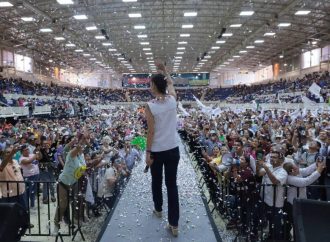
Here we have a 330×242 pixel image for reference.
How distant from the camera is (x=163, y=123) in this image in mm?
3771

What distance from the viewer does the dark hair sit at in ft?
12.3

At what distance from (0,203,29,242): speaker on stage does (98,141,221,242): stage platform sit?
1151mm

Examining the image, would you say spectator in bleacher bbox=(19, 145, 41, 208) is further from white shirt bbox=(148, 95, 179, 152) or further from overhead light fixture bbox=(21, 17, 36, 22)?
overhead light fixture bbox=(21, 17, 36, 22)

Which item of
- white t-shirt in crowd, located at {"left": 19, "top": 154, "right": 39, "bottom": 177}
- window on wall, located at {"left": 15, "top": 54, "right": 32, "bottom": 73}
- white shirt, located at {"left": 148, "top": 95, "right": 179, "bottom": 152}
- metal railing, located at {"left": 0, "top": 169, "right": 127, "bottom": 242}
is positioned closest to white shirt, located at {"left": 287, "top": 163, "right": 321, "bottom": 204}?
white shirt, located at {"left": 148, "top": 95, "right": 179, "bottom": 152}

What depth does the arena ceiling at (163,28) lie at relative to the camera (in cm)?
2175

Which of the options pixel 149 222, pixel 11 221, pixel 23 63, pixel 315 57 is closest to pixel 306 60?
pixel 315 57

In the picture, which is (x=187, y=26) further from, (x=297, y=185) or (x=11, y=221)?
(x=11, y=221)

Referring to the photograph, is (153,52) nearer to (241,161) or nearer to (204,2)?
(204,2)

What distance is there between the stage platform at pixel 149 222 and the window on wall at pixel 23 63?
37.3 metres

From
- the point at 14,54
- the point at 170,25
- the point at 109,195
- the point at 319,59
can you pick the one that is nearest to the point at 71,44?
the point at 14,54

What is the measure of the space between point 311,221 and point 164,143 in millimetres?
1601

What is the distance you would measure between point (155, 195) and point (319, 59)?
37073 millimetres

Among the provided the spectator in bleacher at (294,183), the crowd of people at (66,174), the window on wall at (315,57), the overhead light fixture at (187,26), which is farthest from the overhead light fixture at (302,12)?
the spectator in bleacher at (294,183)

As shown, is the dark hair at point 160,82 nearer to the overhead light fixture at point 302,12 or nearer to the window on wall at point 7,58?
the overhead light fixture at point 302,12
